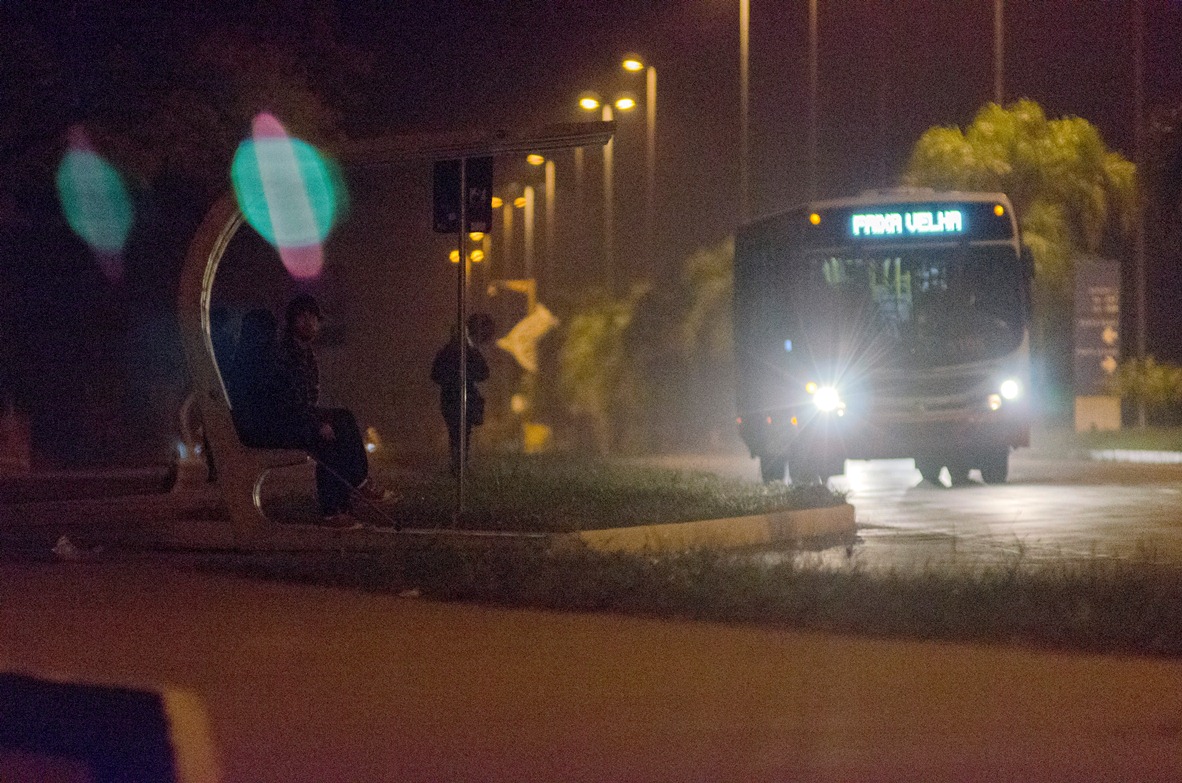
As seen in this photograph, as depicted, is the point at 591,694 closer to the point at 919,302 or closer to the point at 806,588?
the point at 806,588

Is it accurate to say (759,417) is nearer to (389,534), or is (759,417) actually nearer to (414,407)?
(389,534)

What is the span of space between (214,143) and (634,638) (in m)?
11.8

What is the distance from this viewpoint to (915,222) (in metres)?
18.4

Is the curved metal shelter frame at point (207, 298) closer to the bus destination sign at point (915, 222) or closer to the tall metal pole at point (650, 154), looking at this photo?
the bus destination sign at point (915, 222)

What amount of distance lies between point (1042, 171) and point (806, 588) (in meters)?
29.8

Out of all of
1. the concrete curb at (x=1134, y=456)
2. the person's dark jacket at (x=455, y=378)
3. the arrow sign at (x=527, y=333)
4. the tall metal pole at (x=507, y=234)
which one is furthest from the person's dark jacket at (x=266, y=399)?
the tall metal pole at (x=507, y=234)

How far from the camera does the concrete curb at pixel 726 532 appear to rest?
11.2m

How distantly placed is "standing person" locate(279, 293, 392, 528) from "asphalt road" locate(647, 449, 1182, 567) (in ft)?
11.2

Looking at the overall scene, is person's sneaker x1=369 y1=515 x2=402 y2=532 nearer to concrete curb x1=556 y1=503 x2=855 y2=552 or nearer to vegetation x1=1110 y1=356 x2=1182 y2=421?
concrete curb x1=556 y1=503 x2=855 y2=552

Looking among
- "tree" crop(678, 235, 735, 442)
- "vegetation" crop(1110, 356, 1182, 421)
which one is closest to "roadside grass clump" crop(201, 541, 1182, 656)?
"vegetation" crop(1110, 356, 1182, 421)

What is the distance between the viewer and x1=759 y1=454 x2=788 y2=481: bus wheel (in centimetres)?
1928

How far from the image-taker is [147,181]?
752 inches

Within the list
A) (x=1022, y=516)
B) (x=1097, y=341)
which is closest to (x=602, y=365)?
(x=1097, y=341)

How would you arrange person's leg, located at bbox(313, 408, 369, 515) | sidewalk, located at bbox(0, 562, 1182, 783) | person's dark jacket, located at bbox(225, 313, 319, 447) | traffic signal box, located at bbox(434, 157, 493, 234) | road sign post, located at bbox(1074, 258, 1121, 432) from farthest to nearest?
road sign post, located at bbox(1074, 258, 1121, 432), traffic signal box, located at bbox(434, 157, 493, 234), person's leg, located at bbox(313, 408, 369, 515), person's dark jacket, located at bbox(225, 313, 319, 447), sidewalk, located at bbox(0, 562, 1182, 783)
